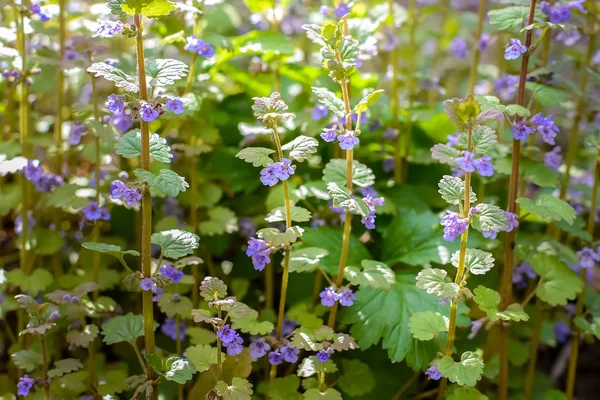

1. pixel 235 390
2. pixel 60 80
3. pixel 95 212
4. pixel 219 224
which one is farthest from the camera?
pixel 60 80

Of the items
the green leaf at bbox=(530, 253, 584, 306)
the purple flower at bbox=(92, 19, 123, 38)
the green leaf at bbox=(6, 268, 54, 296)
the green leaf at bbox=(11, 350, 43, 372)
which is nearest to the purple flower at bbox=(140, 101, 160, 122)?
the purple flower at bbox=(92, 19, 123, 38)

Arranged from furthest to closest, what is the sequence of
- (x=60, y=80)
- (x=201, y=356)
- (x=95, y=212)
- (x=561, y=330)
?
1. (x=561, y=330)
2. (x=60, y=80)
3. (x=95, y=212)
4. (x=201, y=356)

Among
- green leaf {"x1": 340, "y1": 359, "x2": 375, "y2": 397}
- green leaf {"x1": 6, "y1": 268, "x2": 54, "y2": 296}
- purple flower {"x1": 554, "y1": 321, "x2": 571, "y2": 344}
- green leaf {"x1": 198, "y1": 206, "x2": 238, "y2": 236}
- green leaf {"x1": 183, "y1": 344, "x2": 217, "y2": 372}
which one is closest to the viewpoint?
green leaf {"x1": 183, "y1": 344, "x2": 217, "y2": 372}

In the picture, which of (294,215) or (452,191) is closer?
(452,191)

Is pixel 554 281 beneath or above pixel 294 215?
beneath

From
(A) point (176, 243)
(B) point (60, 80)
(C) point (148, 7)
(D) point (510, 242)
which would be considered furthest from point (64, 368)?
(D) point (510, 242)

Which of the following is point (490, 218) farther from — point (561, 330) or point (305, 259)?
point (561, 330)

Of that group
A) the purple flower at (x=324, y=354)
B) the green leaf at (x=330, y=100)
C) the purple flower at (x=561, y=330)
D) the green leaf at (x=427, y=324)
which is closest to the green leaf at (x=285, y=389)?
the purple flower at (x=324, y=354)

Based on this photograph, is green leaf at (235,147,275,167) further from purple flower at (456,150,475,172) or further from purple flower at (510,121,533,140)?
purple flower at (510,121,533,140)
